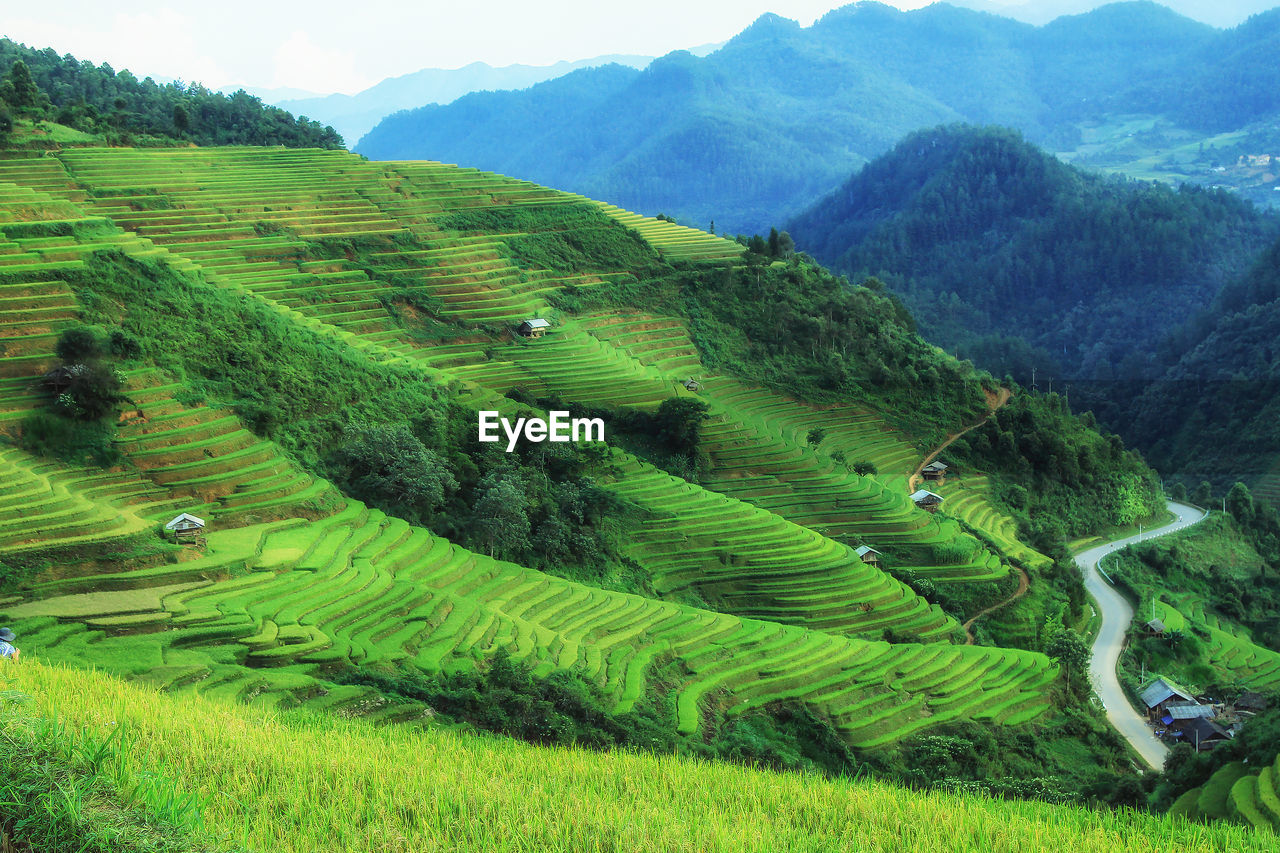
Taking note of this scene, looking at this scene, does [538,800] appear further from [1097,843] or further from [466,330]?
[466,330]

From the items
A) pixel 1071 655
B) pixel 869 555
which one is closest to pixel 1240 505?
pixel 869 555

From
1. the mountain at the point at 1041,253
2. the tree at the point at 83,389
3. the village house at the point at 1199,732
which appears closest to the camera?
the tree at the point at 83,389

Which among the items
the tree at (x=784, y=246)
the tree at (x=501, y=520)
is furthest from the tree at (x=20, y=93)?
the tree at (x=784, y=246)

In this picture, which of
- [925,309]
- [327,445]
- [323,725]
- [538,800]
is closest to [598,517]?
[327,445]

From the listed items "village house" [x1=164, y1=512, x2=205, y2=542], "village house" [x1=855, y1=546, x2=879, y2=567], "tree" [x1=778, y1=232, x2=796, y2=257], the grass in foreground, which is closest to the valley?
the grass in foreground

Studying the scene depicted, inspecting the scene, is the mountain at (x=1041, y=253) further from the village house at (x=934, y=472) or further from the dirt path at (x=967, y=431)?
the village house at (x=934, y=472)
